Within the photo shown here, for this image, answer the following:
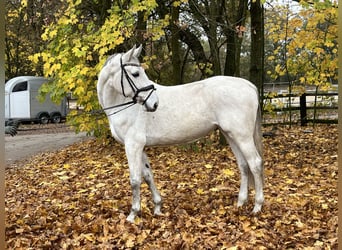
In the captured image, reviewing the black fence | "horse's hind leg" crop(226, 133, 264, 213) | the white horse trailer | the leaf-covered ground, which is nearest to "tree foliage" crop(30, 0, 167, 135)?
the leaf-covered ground

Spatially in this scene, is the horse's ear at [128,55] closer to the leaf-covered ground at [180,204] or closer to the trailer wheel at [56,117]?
the leaf-covered ground at [180,204]

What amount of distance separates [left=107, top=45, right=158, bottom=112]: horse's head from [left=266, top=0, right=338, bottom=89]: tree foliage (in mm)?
3254

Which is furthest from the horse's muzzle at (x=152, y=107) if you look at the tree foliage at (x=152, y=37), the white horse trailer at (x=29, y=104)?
the white horse trailer at (x=29, y=104)

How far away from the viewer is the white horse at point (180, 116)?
4.26 metres

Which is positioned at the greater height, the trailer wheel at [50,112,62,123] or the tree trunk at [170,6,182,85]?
the tree trunk at [170,6,182,85]

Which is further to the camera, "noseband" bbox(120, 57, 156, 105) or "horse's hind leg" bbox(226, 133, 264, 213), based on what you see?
"horse's hind leg" bbox(226, 133, 264, 213)

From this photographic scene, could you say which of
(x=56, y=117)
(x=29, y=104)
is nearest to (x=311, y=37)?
(x=29, y=104)

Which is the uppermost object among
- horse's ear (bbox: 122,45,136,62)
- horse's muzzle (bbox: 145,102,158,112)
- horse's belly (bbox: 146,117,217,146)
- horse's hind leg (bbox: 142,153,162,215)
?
horse's ear (bbox: 122,45,136,62)

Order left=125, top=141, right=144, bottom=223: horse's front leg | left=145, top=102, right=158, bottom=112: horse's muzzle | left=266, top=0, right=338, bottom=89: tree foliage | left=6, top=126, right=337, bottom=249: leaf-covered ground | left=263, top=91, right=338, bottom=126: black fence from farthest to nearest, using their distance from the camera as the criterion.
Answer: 1. left=263, top=91, right=338, bottom=126: black fence
2. left=266, top=0, right=338, bottom=89: tree foliage
3. left=125, top=141, right=144, bottom=223: horse's front leg
4. left=145, top=102, right=158, bottom=112: horse's muzzle
5. left=6, top=126, right=337, bottom=249: leaf-covered ground

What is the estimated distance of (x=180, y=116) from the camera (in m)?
4.36

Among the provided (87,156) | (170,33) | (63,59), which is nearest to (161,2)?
(170,33)

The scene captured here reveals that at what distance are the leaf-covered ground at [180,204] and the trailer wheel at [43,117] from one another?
14.1 metres

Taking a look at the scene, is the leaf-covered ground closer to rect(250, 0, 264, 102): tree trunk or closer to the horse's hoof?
the horse's hoof

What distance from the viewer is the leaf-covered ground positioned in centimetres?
379
